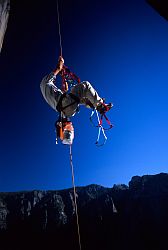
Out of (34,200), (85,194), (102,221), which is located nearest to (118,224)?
(102,221)

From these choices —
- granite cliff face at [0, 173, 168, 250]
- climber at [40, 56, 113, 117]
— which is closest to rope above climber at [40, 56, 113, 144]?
→ climber at [40, 56, 113, 117]

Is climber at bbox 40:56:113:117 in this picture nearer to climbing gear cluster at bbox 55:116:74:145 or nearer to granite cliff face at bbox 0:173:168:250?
climbing gear cluster at bbox 55:116:74:145

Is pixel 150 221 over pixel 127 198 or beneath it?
beneath

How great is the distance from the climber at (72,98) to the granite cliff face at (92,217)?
206 ft

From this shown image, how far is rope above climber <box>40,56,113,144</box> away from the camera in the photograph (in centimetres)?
506

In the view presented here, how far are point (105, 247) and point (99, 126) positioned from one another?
239 ft

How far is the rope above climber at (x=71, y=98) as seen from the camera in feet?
16.6

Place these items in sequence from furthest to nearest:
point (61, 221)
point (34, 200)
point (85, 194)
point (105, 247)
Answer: point (34, 200)
point (85, 194)
point (61, 221)
point (105, 247)

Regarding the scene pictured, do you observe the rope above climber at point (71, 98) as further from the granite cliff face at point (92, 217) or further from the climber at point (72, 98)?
the granite cliff face at point (92, 217)

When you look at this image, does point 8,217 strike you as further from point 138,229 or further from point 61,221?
point 138,229

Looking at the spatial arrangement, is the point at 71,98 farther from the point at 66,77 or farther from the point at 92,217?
the point at 92,217

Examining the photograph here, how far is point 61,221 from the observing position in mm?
89188

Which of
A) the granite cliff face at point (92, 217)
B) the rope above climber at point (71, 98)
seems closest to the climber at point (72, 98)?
the rope above climber at point (71, 98)

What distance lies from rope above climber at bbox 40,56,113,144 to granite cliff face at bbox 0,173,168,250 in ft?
206
